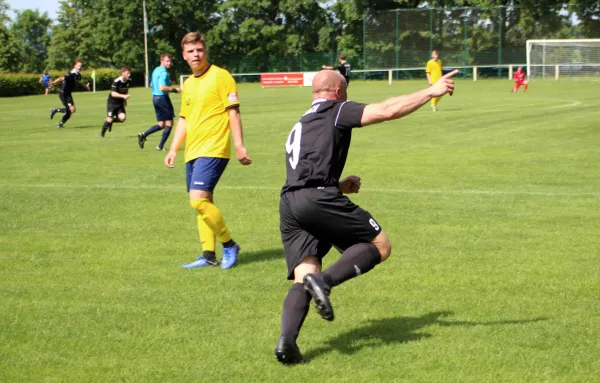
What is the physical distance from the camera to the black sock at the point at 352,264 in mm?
5418

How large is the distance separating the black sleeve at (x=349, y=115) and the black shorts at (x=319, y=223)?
410 mm

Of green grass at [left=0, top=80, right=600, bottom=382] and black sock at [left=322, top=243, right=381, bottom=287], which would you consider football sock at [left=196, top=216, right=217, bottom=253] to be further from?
black sock at [left=322, top=243, right=381, bottom=287]

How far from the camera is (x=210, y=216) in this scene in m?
8.27

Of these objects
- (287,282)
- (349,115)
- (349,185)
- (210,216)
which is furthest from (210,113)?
(349,115)

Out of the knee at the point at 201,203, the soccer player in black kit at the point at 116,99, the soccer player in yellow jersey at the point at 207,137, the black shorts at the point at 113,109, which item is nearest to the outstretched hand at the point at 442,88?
the soccer player in yellow jersey at the point at 207,137

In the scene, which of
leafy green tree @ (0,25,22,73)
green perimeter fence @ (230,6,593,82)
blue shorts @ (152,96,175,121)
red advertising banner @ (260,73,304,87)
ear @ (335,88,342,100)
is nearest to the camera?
ear @ (335,88,342,100)

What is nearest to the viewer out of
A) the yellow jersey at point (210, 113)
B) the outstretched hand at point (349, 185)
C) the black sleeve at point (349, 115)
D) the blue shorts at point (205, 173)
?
the black sleeve at point (349, 115)

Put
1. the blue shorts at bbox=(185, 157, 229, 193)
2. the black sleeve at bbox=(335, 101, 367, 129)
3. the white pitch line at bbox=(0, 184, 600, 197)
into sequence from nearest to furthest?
1. the black sleeve at bbox=(335, 101, 367, 129)
2. the blue shorts at bbox=(185, 157, 229, 193)
3. the white pitch line at bbox=(0, 184, 600, 197)

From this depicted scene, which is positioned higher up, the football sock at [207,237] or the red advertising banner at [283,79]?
the red advertising banner at [283,79]

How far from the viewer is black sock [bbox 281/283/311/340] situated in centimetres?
530

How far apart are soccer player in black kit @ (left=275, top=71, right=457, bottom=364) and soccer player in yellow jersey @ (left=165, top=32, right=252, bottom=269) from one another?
8.86 ft

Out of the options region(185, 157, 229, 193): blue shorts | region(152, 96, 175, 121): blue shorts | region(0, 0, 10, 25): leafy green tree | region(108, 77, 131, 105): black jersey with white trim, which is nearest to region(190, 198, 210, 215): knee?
region(185, 157, 229, 193): blue shorts

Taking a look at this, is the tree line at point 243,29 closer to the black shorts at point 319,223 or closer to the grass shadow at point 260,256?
the grass shadow at point 260,256

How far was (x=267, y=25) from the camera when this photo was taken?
8425cm
